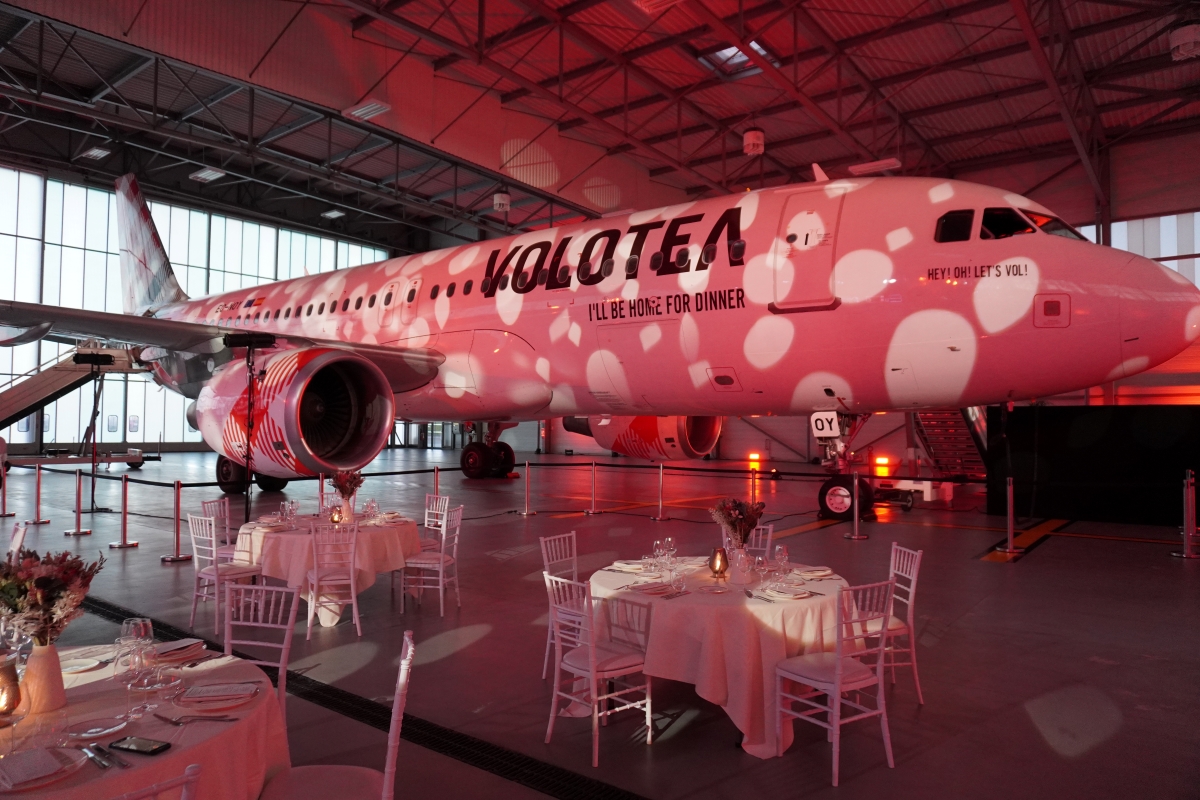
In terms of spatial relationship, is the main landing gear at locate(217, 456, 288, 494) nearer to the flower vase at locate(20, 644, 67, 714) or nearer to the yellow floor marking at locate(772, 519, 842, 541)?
the yellow floor marking at locate(772, 519, 842, 541)

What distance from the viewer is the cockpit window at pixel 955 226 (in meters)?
6.71

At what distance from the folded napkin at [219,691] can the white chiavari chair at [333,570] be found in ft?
10.4

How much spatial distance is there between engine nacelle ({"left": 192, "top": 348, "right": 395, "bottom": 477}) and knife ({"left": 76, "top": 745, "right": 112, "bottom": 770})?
5.05 metres

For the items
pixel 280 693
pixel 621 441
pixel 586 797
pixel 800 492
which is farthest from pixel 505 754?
pixel 800 492

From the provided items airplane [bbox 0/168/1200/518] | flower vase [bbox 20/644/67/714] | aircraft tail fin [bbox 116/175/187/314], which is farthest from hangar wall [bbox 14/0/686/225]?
flower vase [bbox 20/644/67/714]

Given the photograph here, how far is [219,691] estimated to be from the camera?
2.61 meters

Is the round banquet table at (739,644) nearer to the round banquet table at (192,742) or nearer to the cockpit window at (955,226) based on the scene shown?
the round banquet table at (192,742)

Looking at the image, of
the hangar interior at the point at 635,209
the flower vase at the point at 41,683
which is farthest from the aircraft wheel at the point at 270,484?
the flower vase at the point at 41,683

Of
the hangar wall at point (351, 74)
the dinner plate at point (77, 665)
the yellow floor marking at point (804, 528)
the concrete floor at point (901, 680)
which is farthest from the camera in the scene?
the hangar wall at point (351, 74)

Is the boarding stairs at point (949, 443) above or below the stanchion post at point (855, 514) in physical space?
above

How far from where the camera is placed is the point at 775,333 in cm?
732

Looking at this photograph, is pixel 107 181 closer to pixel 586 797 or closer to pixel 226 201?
pixel 226 201

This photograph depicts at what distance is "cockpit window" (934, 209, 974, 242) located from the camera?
6.71 metres

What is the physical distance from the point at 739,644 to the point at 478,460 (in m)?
12.9
